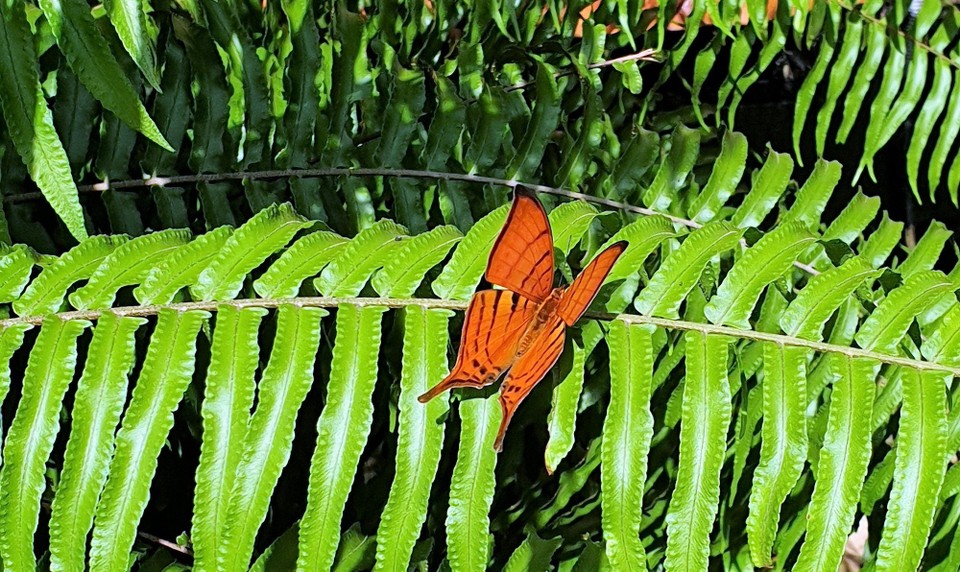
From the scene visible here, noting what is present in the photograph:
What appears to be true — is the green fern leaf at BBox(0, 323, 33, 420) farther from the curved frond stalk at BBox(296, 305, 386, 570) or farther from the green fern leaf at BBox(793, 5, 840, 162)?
the green fern leaf at BBox(793, 5, 840, 162)

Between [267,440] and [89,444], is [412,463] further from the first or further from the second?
[89,444]

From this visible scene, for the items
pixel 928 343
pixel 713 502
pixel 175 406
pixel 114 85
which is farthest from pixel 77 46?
pixel 928 343

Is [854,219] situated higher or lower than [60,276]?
higher

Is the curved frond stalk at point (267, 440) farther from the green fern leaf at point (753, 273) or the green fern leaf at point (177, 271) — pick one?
the green fern leaf at point (753, 273)

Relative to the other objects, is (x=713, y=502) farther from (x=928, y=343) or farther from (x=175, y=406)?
(x=175, y=406)

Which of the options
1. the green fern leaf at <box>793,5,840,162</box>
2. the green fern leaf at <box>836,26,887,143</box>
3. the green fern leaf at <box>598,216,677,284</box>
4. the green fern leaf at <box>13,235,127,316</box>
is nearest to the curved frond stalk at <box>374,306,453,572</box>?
the green fern leaf at <box>598,216,677,284</box>

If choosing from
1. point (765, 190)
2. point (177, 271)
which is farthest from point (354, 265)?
point (765, 190)

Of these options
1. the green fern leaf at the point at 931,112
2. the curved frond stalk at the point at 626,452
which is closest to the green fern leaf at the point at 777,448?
the curved frond stalk at the point at 626,452
